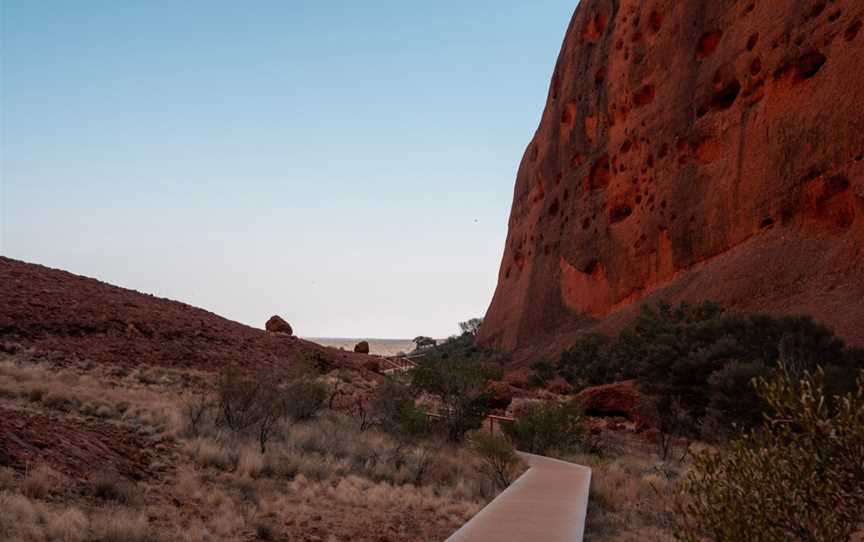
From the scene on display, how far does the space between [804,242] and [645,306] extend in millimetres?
8718

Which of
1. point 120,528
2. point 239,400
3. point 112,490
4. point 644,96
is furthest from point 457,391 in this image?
point 644,96

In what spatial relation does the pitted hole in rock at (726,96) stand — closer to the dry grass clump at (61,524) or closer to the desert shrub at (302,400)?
the desert shrub at (302,400)

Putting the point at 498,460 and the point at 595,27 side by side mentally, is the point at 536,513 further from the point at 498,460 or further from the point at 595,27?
the point at 595,27

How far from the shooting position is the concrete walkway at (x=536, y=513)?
274 inches

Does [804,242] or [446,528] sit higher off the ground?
[804,242]

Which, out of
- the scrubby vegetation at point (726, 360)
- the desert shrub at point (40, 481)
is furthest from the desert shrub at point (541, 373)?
the desert shrub at point (40, 481)

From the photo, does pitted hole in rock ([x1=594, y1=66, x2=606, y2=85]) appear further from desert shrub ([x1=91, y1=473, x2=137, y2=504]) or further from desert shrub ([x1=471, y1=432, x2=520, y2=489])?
desert shrub ([x1=91, y1=473, x2=137, y2=504])

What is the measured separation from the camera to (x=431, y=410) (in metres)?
20.5

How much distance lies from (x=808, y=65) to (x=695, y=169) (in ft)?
24.9

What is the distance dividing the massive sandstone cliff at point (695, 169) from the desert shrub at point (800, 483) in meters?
21.7

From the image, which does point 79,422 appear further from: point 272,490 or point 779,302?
point 779,302

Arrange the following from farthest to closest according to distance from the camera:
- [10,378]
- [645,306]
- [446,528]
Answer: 1. [645,306]
2. [10,378]
3. [446,528]

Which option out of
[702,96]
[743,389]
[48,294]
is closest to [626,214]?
[702,96]

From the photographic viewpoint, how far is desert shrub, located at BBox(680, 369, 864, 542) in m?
3.88
